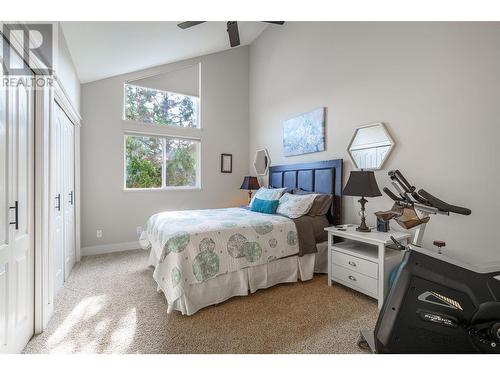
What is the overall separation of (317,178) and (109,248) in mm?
3377

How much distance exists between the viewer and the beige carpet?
1.63 meters

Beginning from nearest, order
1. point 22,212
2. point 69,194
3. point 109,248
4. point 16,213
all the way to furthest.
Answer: point 16,213 → point 22,212 → point 69,194 → point 109,248

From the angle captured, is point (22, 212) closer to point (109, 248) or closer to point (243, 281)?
point (243, 281)

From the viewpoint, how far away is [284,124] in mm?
3936

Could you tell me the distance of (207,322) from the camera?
1.91 metres

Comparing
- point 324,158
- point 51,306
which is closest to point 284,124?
point 324,158

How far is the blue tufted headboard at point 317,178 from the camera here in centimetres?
305

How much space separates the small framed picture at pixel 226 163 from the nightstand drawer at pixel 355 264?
8.95 feet

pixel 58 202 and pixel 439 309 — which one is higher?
pixel 58 202

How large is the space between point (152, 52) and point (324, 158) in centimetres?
286

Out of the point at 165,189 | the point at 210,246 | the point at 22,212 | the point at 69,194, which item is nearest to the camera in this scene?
the point at 22,212

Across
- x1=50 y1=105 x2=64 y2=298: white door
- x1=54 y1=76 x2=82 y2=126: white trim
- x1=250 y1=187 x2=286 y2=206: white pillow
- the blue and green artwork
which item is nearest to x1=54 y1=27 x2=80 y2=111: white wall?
x1=54 y1=76 x2=82 y2=126: white trim

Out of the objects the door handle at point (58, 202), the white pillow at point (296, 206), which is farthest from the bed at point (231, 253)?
the door handle at point (58, 202)

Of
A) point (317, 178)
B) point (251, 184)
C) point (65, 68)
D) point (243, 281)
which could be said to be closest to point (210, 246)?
point (243, 281)
